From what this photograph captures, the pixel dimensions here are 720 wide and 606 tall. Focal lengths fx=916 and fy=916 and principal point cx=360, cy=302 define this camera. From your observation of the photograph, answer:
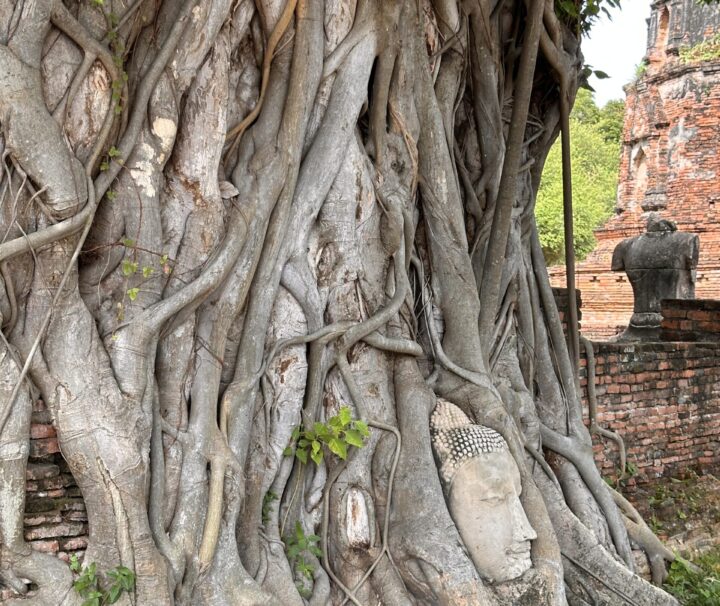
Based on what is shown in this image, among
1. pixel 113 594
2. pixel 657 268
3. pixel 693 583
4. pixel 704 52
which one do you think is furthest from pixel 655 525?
pixel 704 52

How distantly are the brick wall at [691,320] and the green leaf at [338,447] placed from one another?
5.11 m

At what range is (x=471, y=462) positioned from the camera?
3432mm

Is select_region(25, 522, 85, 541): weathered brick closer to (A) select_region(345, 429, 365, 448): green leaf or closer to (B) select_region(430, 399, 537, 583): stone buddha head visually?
(A) select_region(345, 429, 365, 448): green leaf

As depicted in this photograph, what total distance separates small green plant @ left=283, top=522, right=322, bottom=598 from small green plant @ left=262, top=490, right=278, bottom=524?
4.6 inches

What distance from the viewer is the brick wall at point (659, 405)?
5.88 m

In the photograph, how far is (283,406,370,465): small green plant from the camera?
3215 mm

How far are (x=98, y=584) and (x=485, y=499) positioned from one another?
1418 mm

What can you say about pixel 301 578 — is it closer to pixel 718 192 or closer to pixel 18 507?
pixel 18 507

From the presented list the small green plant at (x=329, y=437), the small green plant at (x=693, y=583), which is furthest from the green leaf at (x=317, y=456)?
the small green plant at (x=693, y=583)

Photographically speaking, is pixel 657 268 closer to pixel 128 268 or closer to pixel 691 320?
pixel 691 320

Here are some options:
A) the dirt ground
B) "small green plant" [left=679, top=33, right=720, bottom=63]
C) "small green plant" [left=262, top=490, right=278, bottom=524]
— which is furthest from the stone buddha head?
"small green plant" [left=679, top=33, right=720, bottom=63]

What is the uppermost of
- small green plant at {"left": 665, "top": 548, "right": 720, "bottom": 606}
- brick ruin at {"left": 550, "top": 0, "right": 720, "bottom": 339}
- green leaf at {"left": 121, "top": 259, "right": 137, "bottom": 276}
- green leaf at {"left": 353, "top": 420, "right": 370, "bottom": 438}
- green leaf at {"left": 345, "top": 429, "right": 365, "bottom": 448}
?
brick ruin at {"left": 550, "top": 0, "right": 720, "bottom": 339}

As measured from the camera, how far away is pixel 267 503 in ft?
10.5

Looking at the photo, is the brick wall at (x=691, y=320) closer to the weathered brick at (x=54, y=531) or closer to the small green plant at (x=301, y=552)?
the small green plant at (x=301, y=552)
